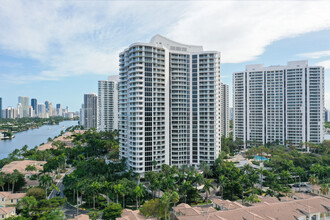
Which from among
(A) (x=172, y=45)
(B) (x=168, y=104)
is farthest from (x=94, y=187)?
(A) (x=172, y=45)

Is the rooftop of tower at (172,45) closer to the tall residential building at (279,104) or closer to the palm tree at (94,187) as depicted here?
the palm tree at (94,187)

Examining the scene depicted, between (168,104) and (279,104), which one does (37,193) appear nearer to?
(168,104)

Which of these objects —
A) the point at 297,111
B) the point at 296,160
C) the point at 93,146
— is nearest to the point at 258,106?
the point at 297,111

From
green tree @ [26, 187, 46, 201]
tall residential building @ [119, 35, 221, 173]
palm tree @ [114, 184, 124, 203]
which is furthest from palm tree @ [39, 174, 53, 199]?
tall residential building @ [119, 35, 221, 173]

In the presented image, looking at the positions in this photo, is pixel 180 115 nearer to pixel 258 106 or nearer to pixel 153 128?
pixel 153 128

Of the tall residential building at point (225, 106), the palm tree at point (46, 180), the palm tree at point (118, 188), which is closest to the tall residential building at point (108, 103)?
the tall residential building at point (225, 106)
